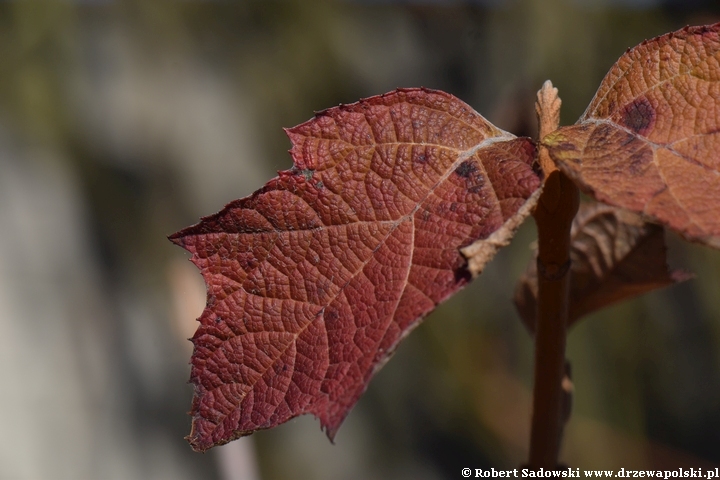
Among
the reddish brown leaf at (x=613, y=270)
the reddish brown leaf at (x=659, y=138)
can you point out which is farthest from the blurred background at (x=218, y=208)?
the reddish brown leaf at (x=659, y=138)

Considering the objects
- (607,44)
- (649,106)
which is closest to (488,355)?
(607,44)

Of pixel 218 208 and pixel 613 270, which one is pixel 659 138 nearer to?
pixel 613 270

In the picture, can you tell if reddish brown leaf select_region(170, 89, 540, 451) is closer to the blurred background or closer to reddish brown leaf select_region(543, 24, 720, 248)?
reddish brown leaf select_region(543, 24, 720, 248)

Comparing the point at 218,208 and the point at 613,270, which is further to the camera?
the point at 218,208

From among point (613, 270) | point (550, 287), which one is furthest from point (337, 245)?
point (613, 270)

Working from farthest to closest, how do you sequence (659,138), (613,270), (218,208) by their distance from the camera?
(218,208) → (613,270) → (659,138)

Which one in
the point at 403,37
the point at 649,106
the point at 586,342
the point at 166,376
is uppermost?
the point at 403,37

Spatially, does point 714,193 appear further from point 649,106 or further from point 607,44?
point 607,44

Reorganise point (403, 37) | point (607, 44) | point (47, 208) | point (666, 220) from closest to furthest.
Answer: point (666, 220), point (47, 208), point (403, 37), point (607, 44)
